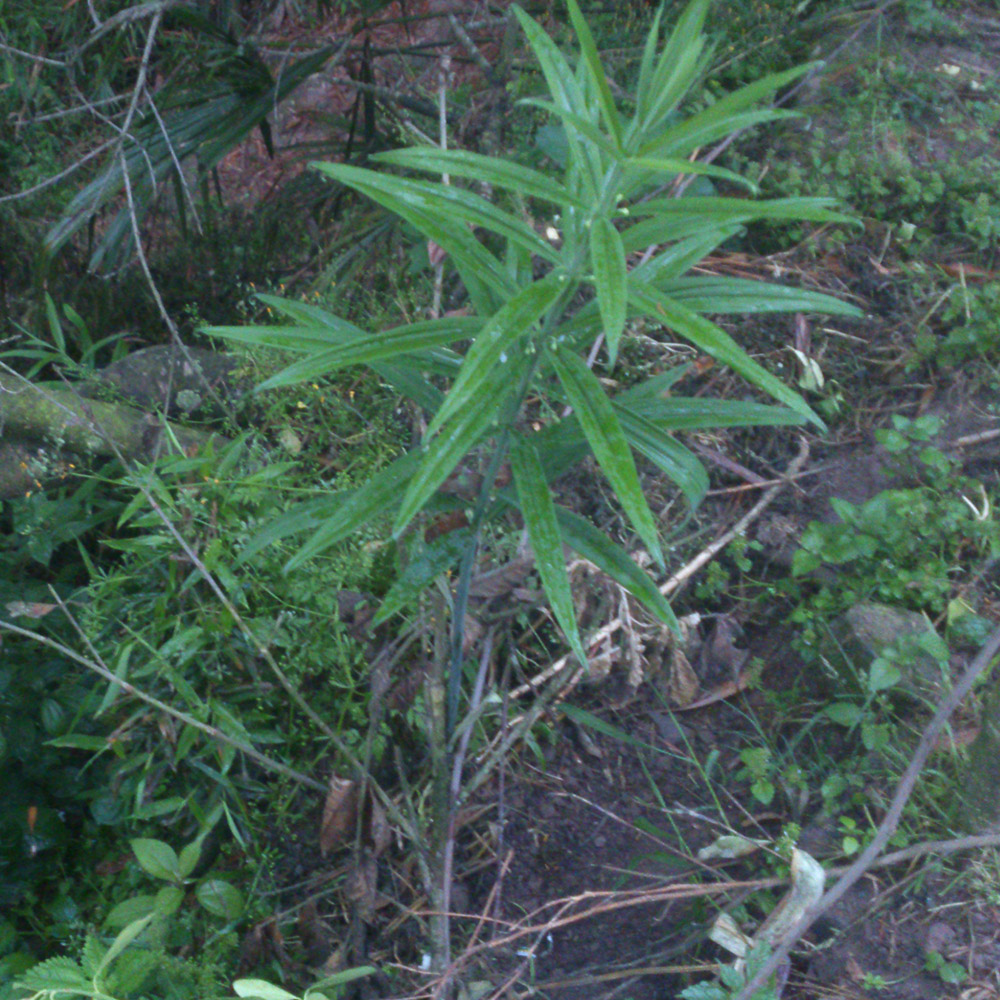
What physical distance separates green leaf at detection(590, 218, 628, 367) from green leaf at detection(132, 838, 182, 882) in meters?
1.53

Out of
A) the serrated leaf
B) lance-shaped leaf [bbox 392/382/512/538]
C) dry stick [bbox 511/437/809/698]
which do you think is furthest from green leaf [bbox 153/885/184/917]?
lance-shaped leaf [bbox 392/382/512/538]

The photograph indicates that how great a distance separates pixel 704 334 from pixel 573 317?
273 millimetres

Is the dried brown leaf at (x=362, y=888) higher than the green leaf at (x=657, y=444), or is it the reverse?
the green leaf at (x=657, y=444)

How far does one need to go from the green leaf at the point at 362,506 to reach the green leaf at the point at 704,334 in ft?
1.55

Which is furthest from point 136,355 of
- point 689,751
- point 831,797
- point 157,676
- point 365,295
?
point 831,797

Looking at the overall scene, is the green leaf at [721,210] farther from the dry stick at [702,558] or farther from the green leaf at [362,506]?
the dry stick at [702,558]

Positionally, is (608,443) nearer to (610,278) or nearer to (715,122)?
(610,278)

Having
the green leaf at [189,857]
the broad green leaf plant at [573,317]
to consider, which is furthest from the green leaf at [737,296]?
the green leaf at [189,857]

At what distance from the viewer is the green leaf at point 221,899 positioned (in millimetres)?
1872

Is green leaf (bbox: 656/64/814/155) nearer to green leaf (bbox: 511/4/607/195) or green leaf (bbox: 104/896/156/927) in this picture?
green leaf (bbox: 511/4/607/195)

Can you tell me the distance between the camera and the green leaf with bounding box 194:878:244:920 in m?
1.87

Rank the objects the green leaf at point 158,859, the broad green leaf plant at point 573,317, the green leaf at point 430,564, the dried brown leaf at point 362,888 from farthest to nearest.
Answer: the green leaf at point 158,859
the dried brown leaf at point 362,888
the green leaf at point 430,564
the broad green leaf plant at point 573,317

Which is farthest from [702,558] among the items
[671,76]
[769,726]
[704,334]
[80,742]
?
[80,742]

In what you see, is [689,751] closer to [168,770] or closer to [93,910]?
[168,770]
